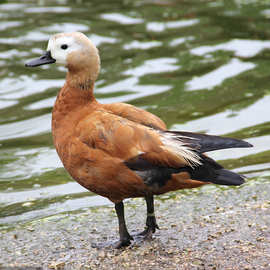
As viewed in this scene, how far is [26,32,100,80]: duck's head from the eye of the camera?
5656 mm

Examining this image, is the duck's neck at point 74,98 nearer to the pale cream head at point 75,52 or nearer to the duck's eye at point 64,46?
the pale cream head at point 75,52

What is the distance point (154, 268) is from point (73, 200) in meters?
2.34

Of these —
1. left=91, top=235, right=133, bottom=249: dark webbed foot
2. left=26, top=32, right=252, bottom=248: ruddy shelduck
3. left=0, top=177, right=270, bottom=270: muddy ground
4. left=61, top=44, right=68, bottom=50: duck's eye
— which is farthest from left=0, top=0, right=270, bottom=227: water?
left=61, top=44, right=68, bottom=50: duck's eye

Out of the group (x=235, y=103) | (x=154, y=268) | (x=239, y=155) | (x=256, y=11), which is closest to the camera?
(x=154, y=268)

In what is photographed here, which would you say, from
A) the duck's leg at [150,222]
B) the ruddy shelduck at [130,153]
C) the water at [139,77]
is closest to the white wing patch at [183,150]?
the ruddy shelduck at [130,153]

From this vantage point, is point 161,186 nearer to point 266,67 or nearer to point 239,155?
point 239,155

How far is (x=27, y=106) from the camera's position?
10188 millimetres

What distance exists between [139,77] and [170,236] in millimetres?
5732

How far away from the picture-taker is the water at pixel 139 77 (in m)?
7.82

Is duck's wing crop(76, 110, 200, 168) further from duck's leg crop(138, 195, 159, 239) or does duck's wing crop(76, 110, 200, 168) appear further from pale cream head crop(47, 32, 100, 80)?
duck's leg crop(138, 195, 159, 239)

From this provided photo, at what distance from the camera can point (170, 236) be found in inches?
227

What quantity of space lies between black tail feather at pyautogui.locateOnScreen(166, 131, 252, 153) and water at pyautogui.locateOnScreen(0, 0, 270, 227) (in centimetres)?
215

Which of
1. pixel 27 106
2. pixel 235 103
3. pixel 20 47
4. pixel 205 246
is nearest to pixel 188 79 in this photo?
pixel 235 103

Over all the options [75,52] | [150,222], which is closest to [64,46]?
→ [75,52]
